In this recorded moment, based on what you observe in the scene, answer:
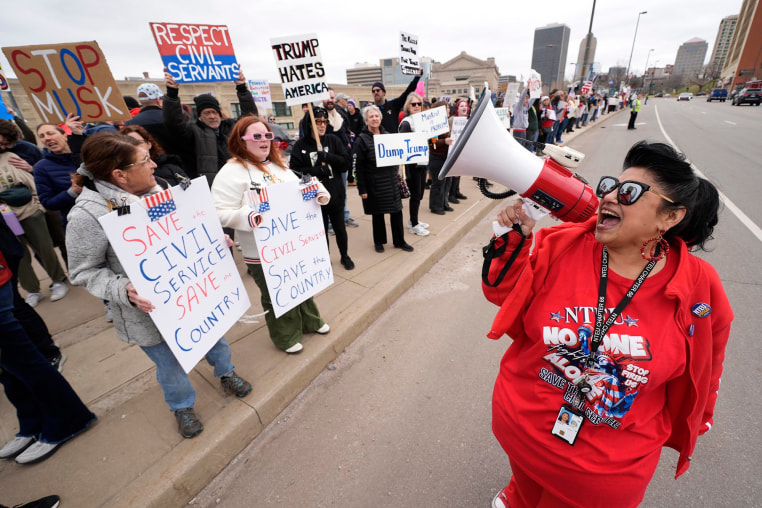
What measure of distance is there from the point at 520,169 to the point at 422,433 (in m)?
1.76

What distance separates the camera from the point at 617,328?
109 centimetres

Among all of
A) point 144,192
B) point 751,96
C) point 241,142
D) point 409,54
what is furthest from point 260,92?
point 751,96

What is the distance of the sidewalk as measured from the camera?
5.87ft

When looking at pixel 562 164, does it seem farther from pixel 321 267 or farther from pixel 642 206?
pixel 321 267

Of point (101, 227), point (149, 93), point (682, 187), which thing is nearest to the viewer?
point (682, 187)

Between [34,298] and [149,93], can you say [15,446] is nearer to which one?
[34,298]

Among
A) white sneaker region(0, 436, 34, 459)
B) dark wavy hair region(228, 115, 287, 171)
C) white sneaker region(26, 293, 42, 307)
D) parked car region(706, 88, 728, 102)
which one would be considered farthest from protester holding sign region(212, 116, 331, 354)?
parked car region(706, 88, 728, 102)

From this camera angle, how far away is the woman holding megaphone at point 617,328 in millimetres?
1074

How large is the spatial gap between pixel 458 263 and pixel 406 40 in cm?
377

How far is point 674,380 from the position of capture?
1.17 m

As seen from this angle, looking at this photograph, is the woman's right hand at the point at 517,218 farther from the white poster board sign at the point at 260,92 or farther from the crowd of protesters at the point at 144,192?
the white poster board sign at the point at 260,92

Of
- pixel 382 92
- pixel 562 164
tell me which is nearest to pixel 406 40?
pixel 382 92

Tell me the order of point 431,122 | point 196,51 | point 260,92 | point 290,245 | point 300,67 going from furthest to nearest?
point 260,92
point 431,122
point 196,51
point 300,67
point 290,245

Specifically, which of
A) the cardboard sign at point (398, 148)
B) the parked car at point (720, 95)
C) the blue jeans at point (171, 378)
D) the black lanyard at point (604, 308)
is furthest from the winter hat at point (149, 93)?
the parked car at point (720, 95)
